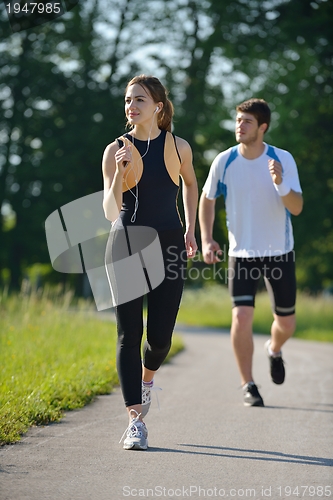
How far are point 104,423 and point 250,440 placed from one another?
1.07 meters

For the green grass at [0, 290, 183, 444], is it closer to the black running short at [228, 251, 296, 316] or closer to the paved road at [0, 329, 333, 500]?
the paved road at [0, 329, 333, 500]

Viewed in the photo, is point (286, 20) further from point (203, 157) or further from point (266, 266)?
point (266, 266)

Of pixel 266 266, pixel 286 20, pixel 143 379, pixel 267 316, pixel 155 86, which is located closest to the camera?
pixel 155 86

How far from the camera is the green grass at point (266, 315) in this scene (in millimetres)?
20559

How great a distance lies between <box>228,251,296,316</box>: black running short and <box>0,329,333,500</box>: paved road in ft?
2.86

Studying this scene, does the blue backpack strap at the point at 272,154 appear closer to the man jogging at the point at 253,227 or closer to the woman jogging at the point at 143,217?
the man jogging at the point at 253,227

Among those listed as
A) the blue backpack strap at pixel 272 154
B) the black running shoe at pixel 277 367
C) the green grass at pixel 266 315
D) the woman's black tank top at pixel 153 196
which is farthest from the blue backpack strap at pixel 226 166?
the green grass at pixel 266 315

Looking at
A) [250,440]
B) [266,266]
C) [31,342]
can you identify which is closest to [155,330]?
[250,440]

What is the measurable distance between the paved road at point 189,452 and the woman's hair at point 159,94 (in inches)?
75.8

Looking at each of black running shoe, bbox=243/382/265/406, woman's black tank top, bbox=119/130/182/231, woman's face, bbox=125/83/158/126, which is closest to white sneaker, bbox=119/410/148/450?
woman's black tank top, bbox=119/130/182/231

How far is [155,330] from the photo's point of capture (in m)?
5.17

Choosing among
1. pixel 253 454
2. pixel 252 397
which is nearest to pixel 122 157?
pixel 253 454

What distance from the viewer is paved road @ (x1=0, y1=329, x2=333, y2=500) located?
3.82m

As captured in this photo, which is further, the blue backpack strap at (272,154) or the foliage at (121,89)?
the foliage at (121,89)
